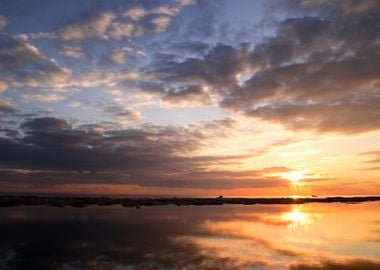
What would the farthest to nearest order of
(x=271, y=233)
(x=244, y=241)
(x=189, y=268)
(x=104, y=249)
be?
(x=271, y=233) → (x=244, y=241) → (x=104, y=249) → (x=189, y=268)

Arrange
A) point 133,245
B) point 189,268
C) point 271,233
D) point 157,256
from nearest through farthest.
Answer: point 189,268 < point 157,256 < point 133,245 < point 271,233

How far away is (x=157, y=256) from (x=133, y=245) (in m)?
5.06

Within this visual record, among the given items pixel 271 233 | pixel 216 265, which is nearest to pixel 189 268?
pixel 216 265

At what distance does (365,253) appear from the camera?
28.9 meters

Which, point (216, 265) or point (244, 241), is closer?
point (216, 265)

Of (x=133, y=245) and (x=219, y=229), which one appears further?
(x=219, y=229)

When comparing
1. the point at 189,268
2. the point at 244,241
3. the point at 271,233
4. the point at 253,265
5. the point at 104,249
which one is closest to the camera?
the point at 189,268

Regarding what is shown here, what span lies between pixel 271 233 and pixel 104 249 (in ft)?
62.0

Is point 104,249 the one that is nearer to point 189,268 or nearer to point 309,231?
point 189,268

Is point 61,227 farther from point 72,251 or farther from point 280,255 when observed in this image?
point 280,255

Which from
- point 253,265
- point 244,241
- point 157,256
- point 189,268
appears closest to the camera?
point 189,268

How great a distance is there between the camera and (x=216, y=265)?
77.7 ft

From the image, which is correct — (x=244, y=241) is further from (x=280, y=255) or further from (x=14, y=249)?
(x=14, y=249)

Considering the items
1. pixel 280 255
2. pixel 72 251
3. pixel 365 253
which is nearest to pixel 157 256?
pixel 72 251
